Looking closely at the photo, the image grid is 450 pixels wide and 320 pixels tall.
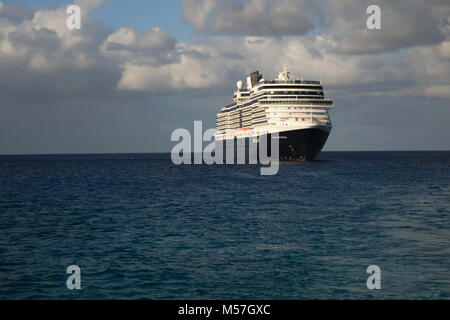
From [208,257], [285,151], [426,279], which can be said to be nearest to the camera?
[426,279]

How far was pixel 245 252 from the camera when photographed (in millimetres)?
23281

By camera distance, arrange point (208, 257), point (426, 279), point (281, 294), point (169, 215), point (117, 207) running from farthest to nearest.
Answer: point (117, 207) → point (169, 215) → point (208, 257) → point (426, 279) → point (281, 294)

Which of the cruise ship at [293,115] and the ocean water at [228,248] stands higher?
the cruise ship at [293,115]

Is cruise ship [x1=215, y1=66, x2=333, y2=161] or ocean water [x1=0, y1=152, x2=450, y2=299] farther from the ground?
cruise ship [x1=215, y1=66, x2=333, y2=161]

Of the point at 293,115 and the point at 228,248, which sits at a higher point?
the point at 293,115

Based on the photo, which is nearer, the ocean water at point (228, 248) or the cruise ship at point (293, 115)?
the ocean water at point (228, 248)

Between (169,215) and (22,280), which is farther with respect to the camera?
(169,215)

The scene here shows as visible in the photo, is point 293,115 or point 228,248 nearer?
point 228,248

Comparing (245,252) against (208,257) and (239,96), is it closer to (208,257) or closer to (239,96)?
(208,257)

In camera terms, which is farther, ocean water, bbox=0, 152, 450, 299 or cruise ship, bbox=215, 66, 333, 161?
cruise ship, bbox=215, 66, 333, 161

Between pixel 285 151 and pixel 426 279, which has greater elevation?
pixel 285 151

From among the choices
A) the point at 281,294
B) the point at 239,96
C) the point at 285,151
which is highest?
the point at 239,96
